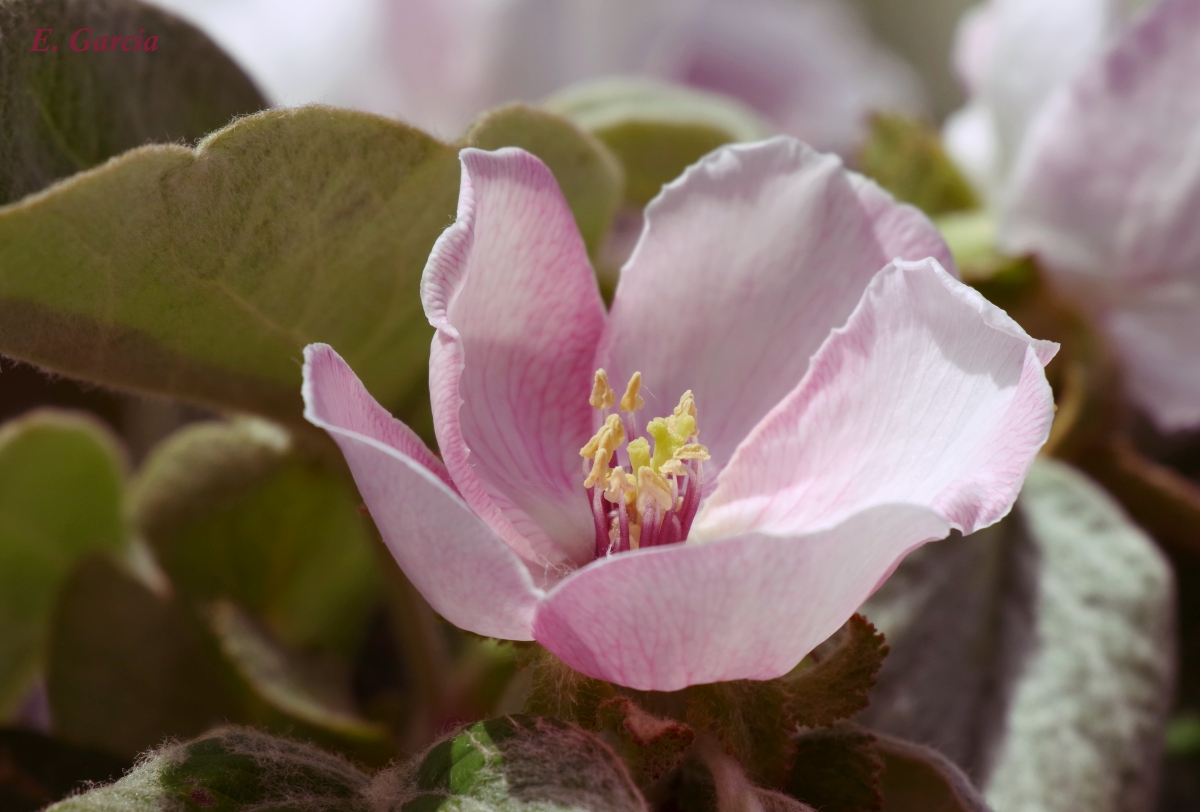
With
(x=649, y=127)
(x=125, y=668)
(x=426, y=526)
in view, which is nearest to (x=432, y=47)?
(x=649, y=127)

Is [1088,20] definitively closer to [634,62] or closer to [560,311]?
[560,311]

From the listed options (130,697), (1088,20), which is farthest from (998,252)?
(130,697)

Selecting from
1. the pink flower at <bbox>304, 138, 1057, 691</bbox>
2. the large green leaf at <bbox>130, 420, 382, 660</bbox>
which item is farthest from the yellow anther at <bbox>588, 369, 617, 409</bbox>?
the large green leaf at <bbox>130, 420, 382, 660</bbox>

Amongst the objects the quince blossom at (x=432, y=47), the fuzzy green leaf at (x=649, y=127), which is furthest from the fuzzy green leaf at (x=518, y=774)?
the quince blossom at (x=432, y=47)

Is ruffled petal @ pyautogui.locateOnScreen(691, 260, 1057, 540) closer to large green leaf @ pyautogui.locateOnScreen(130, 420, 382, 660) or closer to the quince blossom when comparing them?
large green leaf @ pyautogui.locateOnScreen(130, 420, 382, 660)

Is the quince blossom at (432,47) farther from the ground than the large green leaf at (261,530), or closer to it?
farther from the ground

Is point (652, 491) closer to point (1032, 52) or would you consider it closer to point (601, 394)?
point (601, 394)

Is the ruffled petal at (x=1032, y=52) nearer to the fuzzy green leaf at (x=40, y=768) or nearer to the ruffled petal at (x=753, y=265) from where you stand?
the ruffled petal at (x=753, y=265)
